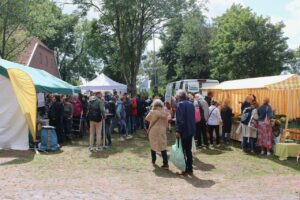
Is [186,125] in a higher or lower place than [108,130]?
higher

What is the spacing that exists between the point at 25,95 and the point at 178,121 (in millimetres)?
5943

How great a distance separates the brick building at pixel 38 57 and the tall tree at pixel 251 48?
64.3 ft

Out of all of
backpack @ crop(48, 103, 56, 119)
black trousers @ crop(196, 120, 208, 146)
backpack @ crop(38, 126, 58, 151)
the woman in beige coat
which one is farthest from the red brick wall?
the woman in beige coat

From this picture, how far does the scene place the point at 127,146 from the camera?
1445 cm

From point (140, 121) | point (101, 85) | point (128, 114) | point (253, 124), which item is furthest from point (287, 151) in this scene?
point (101, 85)

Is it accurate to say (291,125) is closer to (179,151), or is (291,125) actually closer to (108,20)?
(179,151)

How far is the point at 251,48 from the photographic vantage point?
37.4 meters

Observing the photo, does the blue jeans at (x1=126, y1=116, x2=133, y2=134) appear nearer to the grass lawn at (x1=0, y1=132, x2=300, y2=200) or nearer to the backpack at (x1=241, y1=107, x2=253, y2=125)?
A: the grass lawn at (x1=0, y1=132, x2=300, y2=200)

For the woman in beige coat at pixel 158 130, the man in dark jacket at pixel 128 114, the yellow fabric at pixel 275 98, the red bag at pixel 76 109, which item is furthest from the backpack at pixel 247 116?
the red bag at pixel 76 109

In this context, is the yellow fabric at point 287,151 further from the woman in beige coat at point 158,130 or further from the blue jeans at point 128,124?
the blue jeans at point 128,124

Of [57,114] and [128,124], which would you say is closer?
[57,114]

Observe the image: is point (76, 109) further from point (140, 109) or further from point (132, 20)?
point (132, 20)

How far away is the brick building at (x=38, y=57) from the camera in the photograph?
1768 inches

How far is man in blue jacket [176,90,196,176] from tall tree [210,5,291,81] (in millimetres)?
29335
